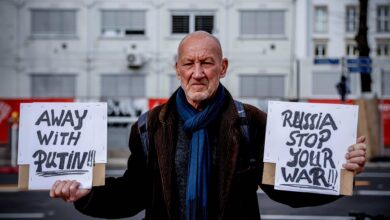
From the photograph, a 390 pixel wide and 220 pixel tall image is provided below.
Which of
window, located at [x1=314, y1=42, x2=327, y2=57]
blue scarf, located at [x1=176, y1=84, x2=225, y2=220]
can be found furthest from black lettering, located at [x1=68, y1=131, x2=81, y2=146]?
window, located at [x1=314, y1=42, x2=327, y2=57]

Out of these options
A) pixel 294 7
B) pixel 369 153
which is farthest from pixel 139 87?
pixel 369 153

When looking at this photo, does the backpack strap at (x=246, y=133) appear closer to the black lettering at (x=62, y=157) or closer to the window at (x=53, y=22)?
the black lettering at (x=62, y=157)

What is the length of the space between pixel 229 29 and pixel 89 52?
7.66 m

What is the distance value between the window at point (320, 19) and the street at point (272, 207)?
21.2 m

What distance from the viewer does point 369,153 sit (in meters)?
16.2

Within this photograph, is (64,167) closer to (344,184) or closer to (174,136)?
(174,136)

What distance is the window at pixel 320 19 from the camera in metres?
30.7

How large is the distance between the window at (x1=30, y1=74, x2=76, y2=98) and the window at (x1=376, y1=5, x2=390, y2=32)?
1971 cm

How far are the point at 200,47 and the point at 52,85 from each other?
25404mm

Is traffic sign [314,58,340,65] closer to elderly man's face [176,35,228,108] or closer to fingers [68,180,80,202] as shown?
elderly man's face [176,35,228,108]

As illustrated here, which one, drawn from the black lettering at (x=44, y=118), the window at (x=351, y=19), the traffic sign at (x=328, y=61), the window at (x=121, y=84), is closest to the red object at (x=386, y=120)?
the traffic sign at (x=328, y=61)

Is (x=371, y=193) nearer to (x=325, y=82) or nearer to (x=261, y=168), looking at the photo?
(x=261, y=168)

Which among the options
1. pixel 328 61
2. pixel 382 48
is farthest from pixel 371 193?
pixel 382 48

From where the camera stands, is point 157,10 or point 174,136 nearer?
point 174,136
